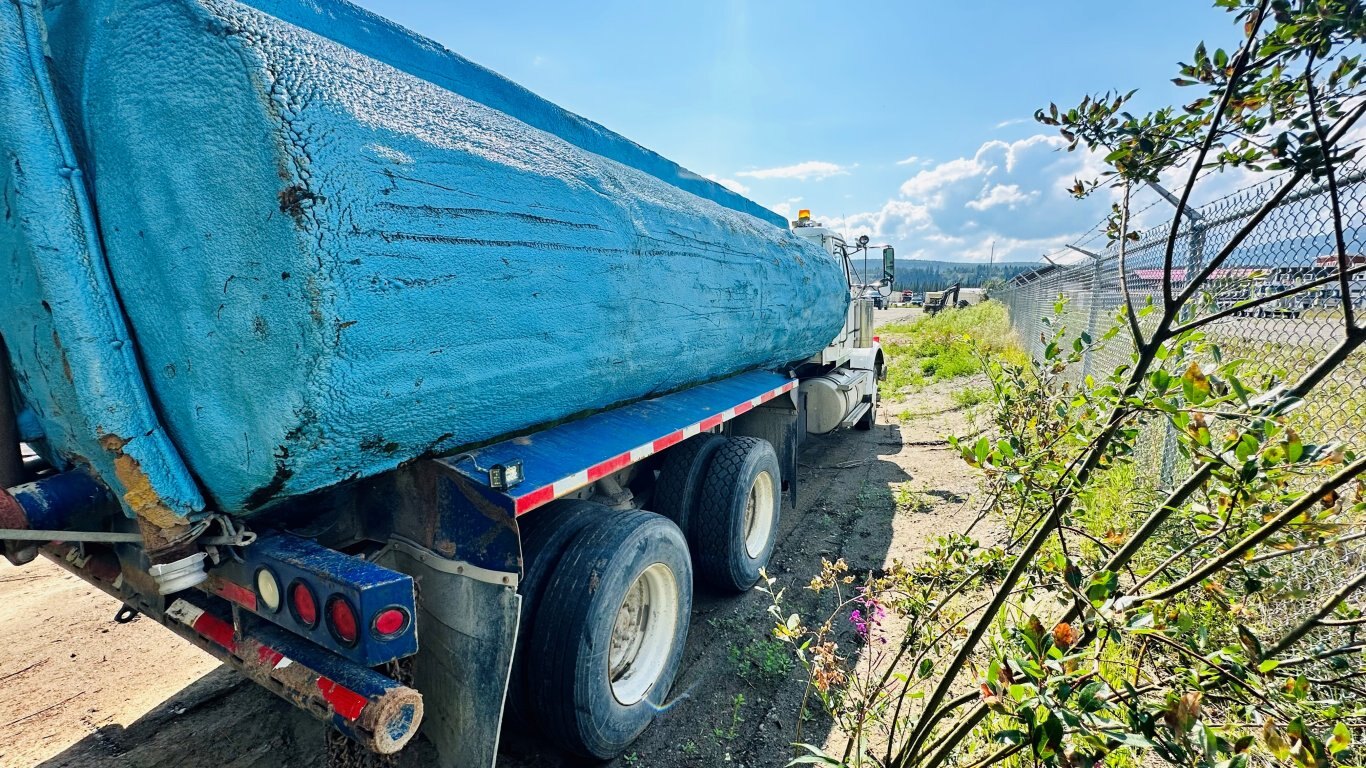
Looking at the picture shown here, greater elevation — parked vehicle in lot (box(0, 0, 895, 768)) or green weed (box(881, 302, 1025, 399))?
parked vehicle in lot (box(0, 0, 895, 768))

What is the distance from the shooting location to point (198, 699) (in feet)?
9.30

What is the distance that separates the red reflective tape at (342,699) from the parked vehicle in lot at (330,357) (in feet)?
0.04

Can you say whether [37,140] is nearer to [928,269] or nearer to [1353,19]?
[1353,19]

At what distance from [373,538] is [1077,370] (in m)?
7.83

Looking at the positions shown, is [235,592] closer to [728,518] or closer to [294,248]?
[294,248]

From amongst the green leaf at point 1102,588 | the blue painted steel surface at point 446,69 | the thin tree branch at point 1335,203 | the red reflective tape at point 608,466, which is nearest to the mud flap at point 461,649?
the red reflective tape at point 608,466

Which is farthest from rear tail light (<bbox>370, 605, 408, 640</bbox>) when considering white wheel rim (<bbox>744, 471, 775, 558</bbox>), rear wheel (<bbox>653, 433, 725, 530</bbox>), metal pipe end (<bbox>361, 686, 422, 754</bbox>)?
white wheel rim (<bbox>744, 471, 775, 558</bbox>)

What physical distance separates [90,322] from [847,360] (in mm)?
6912

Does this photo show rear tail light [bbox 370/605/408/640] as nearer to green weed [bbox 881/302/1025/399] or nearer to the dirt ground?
the dirt ground

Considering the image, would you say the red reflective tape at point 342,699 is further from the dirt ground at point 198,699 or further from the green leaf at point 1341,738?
the green leaf at point 1341,738

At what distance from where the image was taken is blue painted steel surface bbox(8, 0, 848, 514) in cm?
144

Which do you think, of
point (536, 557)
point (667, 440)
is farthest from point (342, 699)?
point (667, 440)

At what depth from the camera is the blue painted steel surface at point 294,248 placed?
144cm

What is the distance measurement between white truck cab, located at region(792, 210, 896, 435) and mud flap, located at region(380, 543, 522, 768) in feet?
15.0
